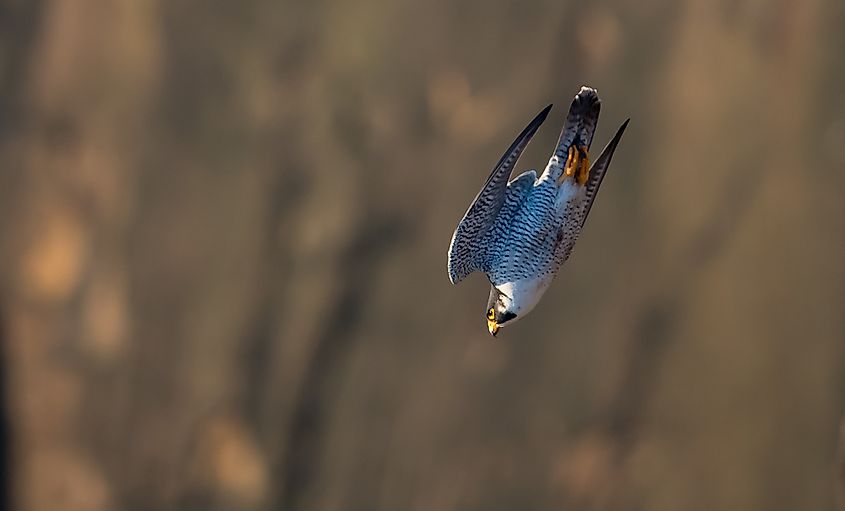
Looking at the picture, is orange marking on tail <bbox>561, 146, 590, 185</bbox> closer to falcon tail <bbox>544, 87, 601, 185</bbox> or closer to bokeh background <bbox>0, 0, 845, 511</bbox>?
falcon tail <bbox>544, 87, 601, 185</bbox>

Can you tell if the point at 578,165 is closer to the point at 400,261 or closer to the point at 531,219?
the point at 531,219

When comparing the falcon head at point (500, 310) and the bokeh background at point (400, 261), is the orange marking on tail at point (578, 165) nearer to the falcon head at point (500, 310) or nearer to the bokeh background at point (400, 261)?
the falcon head at point (500, 310)

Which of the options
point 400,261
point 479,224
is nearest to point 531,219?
point 479,224

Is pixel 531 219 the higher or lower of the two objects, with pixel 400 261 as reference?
lower

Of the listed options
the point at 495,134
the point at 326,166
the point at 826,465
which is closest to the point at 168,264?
the point at 326,166

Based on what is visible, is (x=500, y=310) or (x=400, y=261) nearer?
(x=500, y=310)
